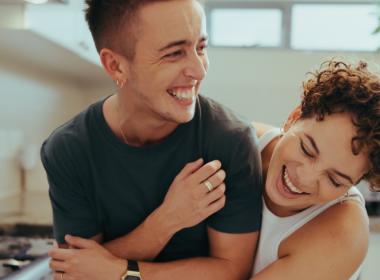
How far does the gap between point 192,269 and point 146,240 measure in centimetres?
12

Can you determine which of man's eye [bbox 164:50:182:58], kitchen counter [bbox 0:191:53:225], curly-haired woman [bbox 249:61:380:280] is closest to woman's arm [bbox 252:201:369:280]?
curly-haired woman [bbox 249:61:380:280]

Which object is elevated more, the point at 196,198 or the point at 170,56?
the point at 170,56

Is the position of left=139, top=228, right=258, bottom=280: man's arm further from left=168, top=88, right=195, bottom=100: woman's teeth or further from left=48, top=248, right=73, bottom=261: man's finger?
left=168, top=88, right=195, bottom=100: woman's teeth

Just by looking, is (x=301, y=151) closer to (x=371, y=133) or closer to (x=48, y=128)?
(x=371, y=133)

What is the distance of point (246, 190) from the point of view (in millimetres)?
1059

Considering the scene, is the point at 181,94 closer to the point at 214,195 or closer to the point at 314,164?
the point at 214,195

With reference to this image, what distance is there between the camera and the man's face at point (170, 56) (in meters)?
0.95

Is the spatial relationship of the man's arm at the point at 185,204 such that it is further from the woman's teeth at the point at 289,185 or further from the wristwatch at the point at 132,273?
the woman's teeth at the point at 289,185

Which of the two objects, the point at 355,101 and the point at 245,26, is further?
the point at 245,26

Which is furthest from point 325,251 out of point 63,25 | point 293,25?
point 293,25

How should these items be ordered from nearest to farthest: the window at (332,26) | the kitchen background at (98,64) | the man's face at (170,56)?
1. the man's face at (170,56)
2. the kitchen background at (98,64)
3. the window at (332,26)

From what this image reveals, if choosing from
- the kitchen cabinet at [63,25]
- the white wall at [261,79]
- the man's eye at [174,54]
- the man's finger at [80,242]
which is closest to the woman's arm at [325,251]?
the man's finger at [80,242]

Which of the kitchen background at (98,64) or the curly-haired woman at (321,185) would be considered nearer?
the curly-haired woman at (321,185)

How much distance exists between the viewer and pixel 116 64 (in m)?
1.06
